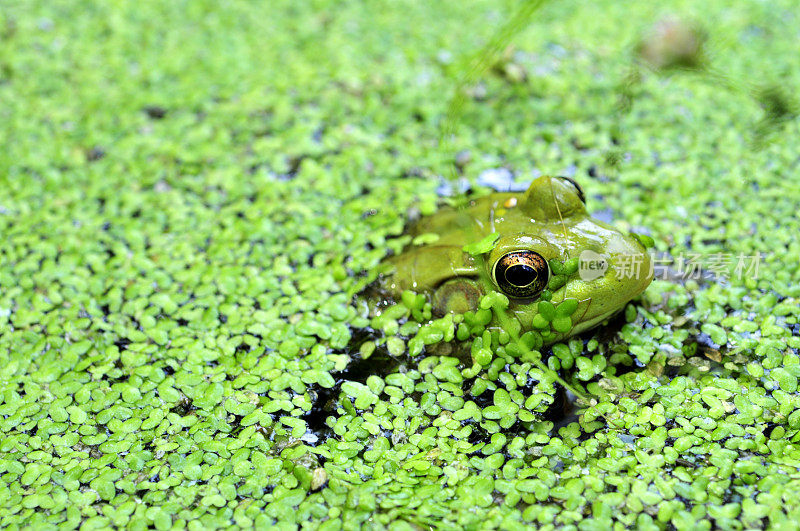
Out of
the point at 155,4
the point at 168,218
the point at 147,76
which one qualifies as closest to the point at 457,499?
the point at 168,218

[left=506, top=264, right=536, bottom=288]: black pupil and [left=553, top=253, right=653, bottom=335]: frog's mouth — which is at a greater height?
[left=553, top=253, right=653, bottom=335]: frog's mouth

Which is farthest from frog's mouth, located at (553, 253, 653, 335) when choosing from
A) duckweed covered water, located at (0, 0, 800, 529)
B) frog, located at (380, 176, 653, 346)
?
duckweed covered water, located at (0, 0, 800, 529)

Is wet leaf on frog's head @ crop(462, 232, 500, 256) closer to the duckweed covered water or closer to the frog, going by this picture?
the frog

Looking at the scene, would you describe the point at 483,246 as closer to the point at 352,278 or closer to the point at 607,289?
the point at 607,289

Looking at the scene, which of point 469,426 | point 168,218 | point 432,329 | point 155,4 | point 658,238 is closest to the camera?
point 469,426

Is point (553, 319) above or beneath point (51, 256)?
above

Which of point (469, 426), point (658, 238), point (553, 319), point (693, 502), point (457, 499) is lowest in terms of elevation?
point (457, 499)

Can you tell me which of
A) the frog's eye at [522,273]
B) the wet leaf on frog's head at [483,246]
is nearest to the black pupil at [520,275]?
the frog's eye at [522,273]

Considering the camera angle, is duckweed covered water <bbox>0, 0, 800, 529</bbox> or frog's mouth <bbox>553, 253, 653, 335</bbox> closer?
duckweed covered water <bbox>0, 0, 800, 529</bbox>

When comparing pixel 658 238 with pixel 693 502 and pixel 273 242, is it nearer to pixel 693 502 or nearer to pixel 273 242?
pixel 693 502
